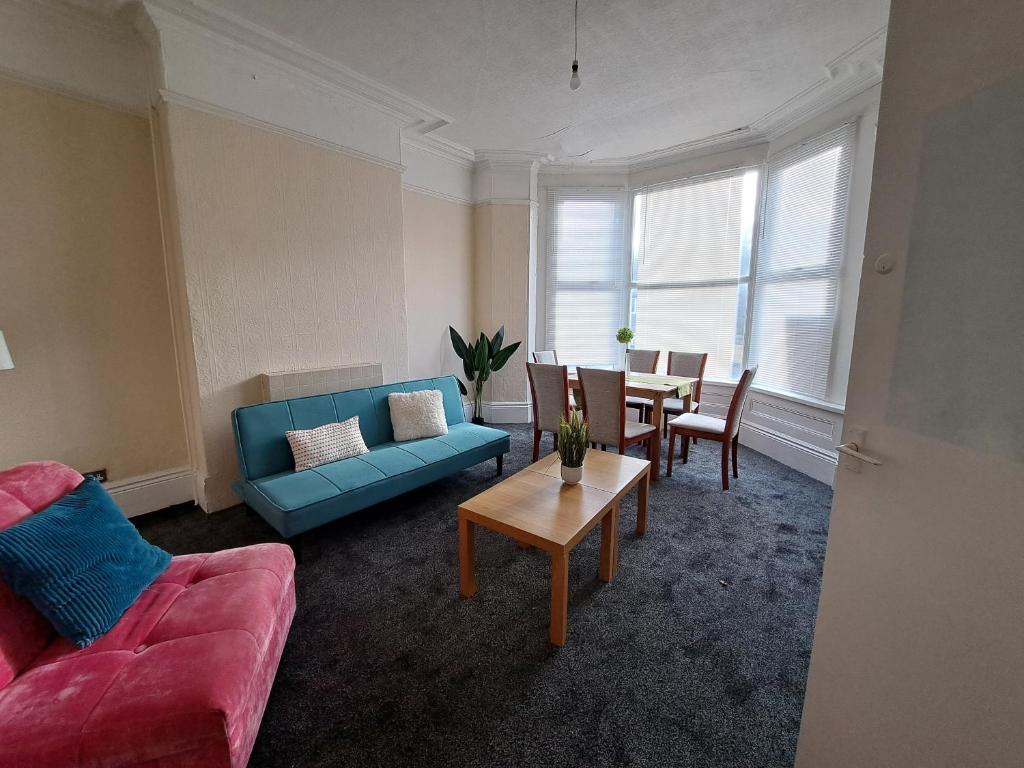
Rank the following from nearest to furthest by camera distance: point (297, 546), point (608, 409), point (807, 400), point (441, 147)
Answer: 1. point (297, 546)
2. point (608, 409)
3. point (807, 400)
4. point (441, 147)

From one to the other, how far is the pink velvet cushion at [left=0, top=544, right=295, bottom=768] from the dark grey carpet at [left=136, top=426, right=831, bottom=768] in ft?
1.15

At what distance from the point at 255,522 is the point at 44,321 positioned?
5.34ft

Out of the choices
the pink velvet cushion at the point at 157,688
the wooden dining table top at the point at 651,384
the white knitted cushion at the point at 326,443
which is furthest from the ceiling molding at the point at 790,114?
the pink velvet cushion at the point at 157,688

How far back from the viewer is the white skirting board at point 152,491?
104 inches

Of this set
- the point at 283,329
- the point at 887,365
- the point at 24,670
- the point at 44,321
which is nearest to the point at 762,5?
the point at 887,365

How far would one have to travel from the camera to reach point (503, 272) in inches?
193

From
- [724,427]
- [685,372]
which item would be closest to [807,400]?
[724,427]

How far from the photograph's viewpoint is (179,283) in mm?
2658

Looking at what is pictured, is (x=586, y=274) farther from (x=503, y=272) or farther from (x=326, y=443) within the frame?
(x=326, y=443)

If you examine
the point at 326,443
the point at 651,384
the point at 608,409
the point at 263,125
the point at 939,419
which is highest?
the point at 263,125

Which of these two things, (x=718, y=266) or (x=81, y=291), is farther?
(x=718, y=266)

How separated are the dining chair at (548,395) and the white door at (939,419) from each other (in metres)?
2.34

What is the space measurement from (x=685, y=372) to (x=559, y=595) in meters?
3.35

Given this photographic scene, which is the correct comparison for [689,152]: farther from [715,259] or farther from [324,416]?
[324,416]
